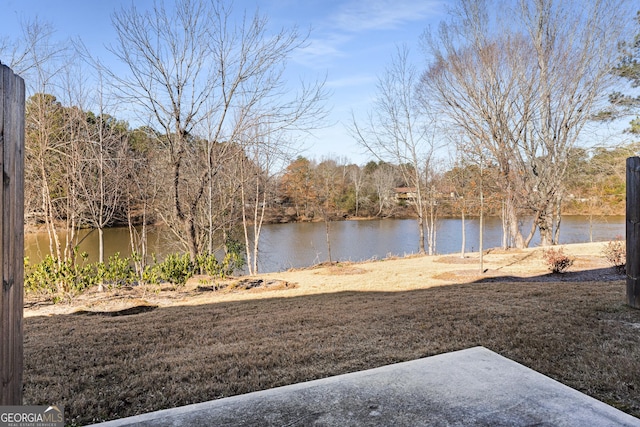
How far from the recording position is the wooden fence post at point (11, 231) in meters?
1.20

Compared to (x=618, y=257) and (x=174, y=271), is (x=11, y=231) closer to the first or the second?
(x=174, y=271)

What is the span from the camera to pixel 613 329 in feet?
12.0

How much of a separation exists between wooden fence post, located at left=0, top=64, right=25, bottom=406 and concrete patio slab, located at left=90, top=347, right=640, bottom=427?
1.95 ft

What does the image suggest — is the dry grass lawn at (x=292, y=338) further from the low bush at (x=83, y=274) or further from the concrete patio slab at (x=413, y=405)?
the concrete patio slab at (x=413, y=405)

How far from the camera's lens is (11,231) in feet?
4.04

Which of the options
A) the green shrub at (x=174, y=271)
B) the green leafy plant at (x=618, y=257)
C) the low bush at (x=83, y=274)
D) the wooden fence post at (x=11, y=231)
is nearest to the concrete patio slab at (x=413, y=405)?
the wooden fence post at (x=11, y=231)

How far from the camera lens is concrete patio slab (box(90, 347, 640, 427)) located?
5.26 ft

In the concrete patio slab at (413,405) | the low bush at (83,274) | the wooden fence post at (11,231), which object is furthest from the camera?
the low bush at (83,274)

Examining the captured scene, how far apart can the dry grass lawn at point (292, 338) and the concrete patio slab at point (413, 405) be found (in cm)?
66

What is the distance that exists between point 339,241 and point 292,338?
15.0m

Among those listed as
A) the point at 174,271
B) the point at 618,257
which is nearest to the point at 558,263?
the point at 618,257

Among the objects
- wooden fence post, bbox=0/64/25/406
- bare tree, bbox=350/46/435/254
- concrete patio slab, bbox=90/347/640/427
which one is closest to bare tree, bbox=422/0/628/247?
bare tree, bbox=350/46/435/254

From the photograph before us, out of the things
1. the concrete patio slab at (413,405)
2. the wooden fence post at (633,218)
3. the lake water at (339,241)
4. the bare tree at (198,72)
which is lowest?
the lake water at (339,241)

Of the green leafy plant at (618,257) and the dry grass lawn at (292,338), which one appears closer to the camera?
the dry grass lawn at (292,338)
